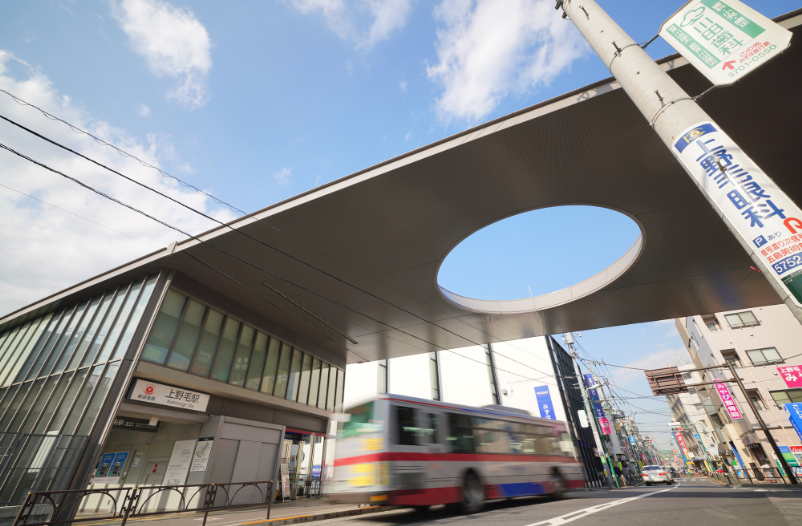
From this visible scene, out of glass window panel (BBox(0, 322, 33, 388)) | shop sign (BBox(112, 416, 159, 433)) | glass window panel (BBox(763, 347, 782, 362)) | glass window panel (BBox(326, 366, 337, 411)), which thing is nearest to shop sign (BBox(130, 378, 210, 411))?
shop sign (BBox(112, 416, 159, 433))

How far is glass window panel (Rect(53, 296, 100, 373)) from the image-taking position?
42.7 feet

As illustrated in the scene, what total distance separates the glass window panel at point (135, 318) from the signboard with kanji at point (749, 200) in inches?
575

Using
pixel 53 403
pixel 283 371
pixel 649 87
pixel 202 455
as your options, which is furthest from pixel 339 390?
pixel 649 87

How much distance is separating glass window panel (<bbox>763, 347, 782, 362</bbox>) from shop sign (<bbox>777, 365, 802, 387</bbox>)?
2.91 m

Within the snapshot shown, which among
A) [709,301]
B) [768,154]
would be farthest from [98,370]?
[709,301]

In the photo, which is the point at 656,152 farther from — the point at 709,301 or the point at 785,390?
the point at 785,390

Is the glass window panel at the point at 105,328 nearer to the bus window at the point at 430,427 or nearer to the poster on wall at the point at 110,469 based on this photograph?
the poster on wall at the point at 110,469

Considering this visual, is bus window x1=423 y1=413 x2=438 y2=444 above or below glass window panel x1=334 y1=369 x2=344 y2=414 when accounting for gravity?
below

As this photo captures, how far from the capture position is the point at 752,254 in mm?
3119

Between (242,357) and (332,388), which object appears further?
(332,388)

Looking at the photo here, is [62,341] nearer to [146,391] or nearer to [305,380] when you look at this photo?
[146,391]

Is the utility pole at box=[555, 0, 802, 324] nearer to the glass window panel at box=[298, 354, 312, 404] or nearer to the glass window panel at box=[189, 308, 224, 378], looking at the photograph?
the glass window panel at box=[189, 308, 224, 378]

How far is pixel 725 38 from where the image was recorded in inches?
160

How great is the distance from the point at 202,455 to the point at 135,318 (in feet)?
18.0
